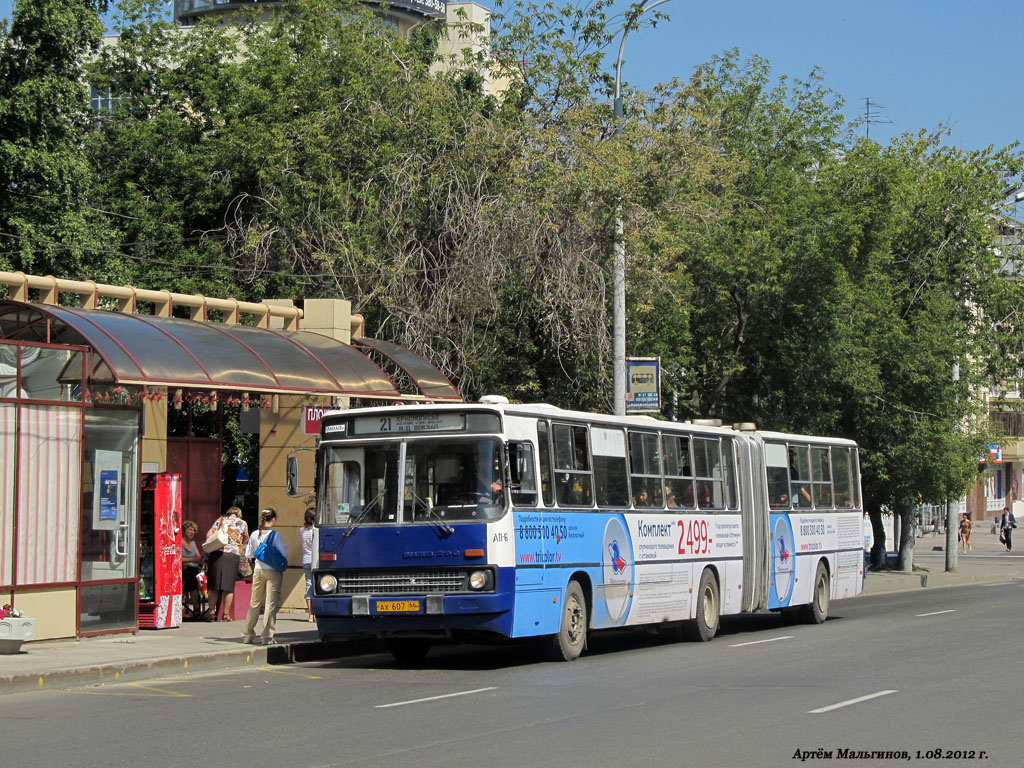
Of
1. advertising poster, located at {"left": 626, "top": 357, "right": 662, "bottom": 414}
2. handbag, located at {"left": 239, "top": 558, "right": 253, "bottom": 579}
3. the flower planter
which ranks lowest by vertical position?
the flower planter

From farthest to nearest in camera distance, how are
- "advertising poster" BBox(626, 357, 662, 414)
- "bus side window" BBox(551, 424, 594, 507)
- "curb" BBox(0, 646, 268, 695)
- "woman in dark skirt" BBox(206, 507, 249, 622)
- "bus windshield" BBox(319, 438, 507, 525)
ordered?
"advertising poster" BBox(626, 357, 662, 414), "woman in dark skirt" BBox(206, 507, 249, 622), "bus side window" BBox(551, 424, 594, 507), "bus windshield" BBox(319, 438, 507, 525), "curb" BBox(0, 646, 268, 695)

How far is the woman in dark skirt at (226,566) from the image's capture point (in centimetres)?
2061

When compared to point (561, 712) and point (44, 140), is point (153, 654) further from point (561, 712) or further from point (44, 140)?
point (44, 140)

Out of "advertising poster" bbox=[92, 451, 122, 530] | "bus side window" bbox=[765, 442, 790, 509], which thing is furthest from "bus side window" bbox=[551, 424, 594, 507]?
"bus side window" bbox=[765, 442, 790, 509]

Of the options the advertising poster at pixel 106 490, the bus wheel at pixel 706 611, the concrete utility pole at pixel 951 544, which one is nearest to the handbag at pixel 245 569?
the advertising poster at pixel 106 490

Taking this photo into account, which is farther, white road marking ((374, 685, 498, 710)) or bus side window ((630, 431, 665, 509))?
bus side window ((630, 431, 665, 509))

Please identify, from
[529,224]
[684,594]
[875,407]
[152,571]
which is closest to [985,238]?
[875,407]

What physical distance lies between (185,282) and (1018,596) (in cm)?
1945

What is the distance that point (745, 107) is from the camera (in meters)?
35.6

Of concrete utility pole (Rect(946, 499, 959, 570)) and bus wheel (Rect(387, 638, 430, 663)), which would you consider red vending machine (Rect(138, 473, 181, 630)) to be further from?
concrete utility pole (Rect(946, 499, 959, 570))

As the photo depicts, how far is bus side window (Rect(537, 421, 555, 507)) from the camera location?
16.4m

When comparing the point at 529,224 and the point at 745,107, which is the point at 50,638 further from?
the point at 745,107

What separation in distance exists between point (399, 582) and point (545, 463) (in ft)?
7.57

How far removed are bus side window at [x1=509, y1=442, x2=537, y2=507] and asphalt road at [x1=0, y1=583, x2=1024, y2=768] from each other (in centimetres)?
194
